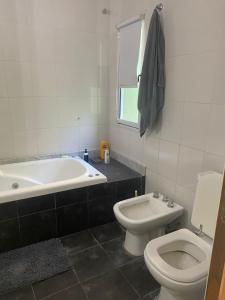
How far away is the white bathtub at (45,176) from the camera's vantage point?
6.51 feet

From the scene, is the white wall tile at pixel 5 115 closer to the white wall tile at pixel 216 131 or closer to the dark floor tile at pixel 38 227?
the dark floor tile at pixel 38 227

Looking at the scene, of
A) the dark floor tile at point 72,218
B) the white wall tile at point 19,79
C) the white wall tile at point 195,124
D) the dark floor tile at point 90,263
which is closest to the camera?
the white wall tile at point 195,124

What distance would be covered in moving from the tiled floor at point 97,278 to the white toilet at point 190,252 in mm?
257

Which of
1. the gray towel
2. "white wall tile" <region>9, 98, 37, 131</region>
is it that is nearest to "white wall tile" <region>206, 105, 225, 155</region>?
the gray towel

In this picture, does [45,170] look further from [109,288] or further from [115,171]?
[109,288]

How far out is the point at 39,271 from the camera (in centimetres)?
176

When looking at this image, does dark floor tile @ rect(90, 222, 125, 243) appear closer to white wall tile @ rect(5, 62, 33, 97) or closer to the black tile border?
the black tile border

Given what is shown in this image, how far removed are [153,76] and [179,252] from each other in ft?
4.63

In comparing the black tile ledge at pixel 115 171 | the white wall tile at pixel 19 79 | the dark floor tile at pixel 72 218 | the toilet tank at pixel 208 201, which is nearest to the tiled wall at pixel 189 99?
the toilet tank at pixel 208 201

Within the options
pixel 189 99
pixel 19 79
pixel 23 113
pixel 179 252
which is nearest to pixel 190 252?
pixel 179 252

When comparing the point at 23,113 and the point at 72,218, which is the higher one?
the point at 23,113

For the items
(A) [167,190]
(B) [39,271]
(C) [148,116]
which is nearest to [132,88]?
(C) [148,116]

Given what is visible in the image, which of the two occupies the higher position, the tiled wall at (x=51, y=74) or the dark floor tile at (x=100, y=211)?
the tiled wall at (x=51, y=74)

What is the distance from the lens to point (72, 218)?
217 cm
